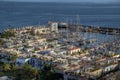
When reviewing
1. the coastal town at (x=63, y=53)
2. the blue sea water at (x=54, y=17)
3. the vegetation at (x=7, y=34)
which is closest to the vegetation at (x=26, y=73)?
the coastal town at (x=63, y=53)

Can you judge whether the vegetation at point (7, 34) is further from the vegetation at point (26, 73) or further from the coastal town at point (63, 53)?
the vegetation at point (26, 73)

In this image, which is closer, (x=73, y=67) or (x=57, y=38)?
(x=73, y=67)

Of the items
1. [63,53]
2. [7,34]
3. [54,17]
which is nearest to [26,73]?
[63,53]

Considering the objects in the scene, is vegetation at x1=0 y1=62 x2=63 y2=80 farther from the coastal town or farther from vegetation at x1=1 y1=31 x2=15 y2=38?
vegetation at x1=1 y1=31 x2=15 y2=38

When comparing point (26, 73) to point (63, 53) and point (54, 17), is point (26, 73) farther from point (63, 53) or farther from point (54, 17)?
point (54, 17)

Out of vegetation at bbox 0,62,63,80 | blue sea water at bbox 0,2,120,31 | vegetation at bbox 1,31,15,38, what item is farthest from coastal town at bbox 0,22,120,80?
blue sea water at bbox 0,2,120,31

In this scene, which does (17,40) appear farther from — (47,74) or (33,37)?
(47,74)

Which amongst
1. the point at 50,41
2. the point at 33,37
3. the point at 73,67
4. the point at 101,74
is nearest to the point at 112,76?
the point at 101,74

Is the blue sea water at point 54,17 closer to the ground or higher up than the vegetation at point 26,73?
higher up
